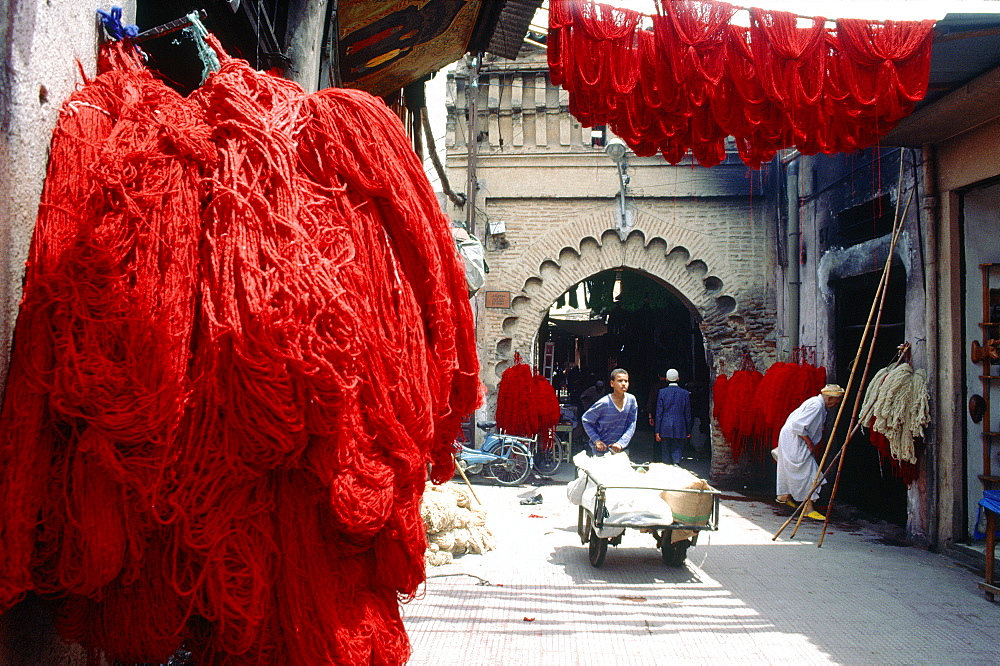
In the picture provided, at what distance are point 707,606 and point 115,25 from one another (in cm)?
509

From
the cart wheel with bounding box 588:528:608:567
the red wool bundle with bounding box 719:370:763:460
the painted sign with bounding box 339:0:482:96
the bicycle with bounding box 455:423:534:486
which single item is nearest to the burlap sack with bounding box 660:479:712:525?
the cart wheel with bounding box 588:528:608:567

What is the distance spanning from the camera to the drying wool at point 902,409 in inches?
280

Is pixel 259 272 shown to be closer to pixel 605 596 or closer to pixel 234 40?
pixel 234 40

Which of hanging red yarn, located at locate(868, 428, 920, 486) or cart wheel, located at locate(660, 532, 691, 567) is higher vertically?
hanging red yarn, located at locate(868, 428, 920, 486)

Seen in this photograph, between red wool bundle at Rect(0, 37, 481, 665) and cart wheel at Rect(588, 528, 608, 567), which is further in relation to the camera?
cart wheel at Rect(588, 528, 608, 567)

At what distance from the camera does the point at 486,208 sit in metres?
13.1

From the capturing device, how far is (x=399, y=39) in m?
5.00

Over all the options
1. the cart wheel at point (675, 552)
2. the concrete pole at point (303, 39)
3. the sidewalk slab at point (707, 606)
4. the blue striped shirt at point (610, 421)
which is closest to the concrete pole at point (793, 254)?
the sidewalk slab at point (707, 606)

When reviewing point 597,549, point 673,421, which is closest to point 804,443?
point 673,421

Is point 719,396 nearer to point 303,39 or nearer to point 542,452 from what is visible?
point 542,452

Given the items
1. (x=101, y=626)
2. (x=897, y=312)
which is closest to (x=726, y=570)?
(x=897, y=312)

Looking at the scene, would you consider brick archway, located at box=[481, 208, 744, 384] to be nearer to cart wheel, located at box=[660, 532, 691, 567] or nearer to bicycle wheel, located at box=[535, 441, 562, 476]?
bicycle wheel, located at box=[535, 441, 562, 476]

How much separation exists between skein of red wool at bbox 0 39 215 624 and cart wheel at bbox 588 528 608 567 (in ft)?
17.3

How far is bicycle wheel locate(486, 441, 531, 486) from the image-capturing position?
1168cm
